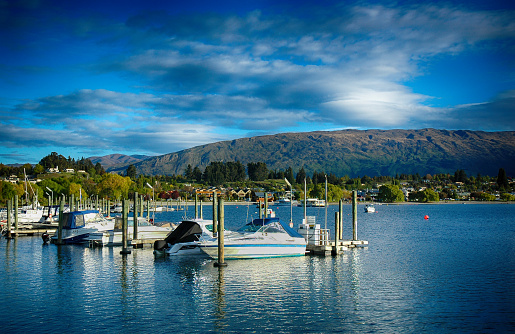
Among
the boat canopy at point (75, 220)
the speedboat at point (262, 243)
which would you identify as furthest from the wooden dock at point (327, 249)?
the boat canopy at point (75, 220)

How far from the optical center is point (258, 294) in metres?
26.9

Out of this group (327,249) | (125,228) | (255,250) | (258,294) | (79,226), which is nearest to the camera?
(258,294)

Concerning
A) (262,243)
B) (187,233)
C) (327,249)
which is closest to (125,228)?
(187,233)

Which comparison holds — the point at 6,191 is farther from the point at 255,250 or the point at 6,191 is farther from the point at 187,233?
the point at 255,250

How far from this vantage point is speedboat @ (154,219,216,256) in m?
40.8

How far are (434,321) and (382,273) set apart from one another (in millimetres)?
12388

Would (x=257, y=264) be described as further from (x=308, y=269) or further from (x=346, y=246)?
(x=346, y=246)

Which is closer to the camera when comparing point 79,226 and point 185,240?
point 185,240

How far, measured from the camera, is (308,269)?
35094 mm

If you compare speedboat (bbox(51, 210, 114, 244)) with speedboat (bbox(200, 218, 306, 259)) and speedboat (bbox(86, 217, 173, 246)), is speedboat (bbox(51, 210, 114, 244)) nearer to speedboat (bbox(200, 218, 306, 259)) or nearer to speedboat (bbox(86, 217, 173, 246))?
speedboat (bbox(86, 217, 173, 246))

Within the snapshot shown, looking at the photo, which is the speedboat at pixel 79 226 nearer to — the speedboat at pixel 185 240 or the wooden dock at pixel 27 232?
the wooden dock at pixel 27 232

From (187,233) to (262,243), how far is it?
7.19m

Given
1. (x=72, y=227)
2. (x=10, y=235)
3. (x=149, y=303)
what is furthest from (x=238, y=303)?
(x=10, y=235)

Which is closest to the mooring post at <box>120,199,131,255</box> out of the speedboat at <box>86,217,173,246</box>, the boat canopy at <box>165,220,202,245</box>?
the boat canopy at <box>165,220,202,245</box>
